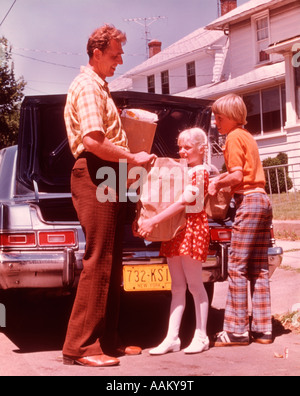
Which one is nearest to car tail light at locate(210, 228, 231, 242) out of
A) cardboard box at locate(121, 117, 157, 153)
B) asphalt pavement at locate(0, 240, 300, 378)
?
asphalt pavement at locate(0, 240, 300, 378)

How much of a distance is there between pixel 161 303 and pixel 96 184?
3.07 m

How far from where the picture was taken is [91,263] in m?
4.54

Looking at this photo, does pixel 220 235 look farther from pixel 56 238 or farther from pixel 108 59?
pixel 108 59

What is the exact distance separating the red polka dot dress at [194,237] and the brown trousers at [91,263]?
483mm

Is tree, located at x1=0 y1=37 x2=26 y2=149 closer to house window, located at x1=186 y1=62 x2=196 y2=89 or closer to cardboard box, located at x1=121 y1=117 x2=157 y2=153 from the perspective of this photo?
house window, located at x1=186 y1=62 x2=196 y2=89

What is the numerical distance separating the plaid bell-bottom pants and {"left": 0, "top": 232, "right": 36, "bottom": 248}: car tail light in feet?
4.97

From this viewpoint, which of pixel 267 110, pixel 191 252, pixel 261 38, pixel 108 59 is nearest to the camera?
pixel 108 59

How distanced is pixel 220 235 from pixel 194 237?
581 mm

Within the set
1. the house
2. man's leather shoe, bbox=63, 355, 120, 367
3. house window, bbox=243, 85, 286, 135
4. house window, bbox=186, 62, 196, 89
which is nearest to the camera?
man's leather shoe, bbox=63, 355, 120, 367

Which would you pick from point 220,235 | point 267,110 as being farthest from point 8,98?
point 220,235

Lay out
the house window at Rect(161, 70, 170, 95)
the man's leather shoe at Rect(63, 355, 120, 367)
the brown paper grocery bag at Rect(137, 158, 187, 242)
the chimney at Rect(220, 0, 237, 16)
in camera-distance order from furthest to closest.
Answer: the house window at Rect(161, 70, 170, 95)
the chimney at Rect(220, 0, 237, 16)
the brown paper grocery bag at Rect(137, 158, 187, 242)
the man's leather shoe at Rect(63, 355, 120, 367)

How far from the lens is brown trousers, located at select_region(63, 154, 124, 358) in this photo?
448 cm

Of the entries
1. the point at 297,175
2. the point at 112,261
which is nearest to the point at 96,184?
the point at 112,261
